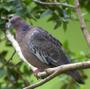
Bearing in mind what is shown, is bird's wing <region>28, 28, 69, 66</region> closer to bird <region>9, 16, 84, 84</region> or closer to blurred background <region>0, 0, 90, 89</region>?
bird <region>9, 16, 84, 84</region>

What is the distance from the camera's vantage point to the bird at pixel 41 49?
219 cm

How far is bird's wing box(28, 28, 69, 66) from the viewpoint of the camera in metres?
2.18

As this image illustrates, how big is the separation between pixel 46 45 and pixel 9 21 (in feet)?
0.76

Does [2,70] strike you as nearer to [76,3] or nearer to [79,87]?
[79,87]

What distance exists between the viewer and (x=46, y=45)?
7.36 ft

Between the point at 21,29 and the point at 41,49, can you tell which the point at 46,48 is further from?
the point at 21,29

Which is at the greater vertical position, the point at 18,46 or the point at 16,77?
the point at 18,46

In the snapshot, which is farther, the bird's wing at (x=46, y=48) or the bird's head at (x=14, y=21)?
the bird's head at (x=14, y=21)

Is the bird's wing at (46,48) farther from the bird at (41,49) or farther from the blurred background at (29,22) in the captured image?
the blurred background at (29,22)

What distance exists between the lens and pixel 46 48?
2248 mm

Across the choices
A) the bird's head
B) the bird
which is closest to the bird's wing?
the bird

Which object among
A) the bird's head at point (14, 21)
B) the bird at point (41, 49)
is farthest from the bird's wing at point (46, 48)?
the bird's head at point (14, 21)

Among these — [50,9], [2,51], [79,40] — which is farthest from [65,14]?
[79,40]

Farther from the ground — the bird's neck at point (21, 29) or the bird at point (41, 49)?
the bird's neck at point (21, 29)
